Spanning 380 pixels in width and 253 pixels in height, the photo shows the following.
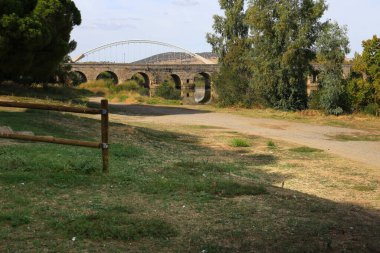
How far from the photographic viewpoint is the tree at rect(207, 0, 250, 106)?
32.4 meters

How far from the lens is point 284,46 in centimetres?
2770

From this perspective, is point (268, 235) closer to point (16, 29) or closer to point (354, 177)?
point (354, 177)

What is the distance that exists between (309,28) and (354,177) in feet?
60.4

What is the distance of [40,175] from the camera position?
266 inches

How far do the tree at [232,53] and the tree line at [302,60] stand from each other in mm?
1424

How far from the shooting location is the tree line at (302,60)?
26.3 metres

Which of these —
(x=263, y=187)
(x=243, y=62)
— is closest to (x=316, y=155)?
(x=263, y=187)

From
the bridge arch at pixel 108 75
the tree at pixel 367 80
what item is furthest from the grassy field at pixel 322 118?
the bridge arch at pixel 108 75

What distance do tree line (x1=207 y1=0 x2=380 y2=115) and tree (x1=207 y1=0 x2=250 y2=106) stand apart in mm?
1424

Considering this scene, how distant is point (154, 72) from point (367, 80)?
4072 centimetres

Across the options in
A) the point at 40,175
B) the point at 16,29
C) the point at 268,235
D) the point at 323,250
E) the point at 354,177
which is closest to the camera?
the point at 323,250

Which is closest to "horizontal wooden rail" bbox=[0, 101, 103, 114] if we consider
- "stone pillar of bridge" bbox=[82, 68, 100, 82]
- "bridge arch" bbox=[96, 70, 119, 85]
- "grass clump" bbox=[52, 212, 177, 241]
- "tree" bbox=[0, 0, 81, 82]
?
"grass clump" bbox=[52, 212, 177, 241]

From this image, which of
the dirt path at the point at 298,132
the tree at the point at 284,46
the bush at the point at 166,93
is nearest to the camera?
the dirt path at the point at 298,132

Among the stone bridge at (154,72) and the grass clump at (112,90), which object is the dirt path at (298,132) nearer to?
the grass clump at (112,90)
